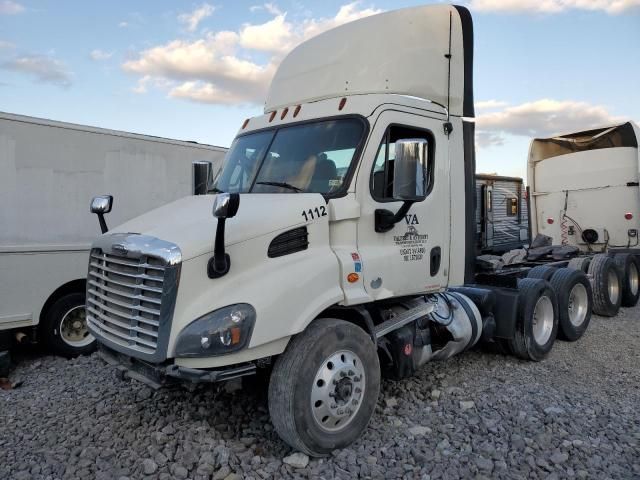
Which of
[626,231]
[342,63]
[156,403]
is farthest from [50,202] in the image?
[626,231]

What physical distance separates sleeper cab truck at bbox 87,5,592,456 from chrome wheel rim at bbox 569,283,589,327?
6.55 ft

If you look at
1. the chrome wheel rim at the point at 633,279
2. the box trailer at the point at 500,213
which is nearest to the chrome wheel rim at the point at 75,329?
the box trailer at the point at 500,213

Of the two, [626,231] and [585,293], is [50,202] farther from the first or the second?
[626,231]

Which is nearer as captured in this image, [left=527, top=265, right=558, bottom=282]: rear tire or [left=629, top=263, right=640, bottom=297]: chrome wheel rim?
[left=527, top=265, right=558, bottom=282]: rear tire

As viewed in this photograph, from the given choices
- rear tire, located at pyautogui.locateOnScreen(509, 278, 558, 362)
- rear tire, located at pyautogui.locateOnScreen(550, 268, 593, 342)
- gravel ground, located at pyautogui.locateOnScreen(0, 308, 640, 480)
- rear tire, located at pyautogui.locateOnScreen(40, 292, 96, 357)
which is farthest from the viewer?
rear tire, located at pyautogui.locateOnScreen(550, 268, 593, 342)

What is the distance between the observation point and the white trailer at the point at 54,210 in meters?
5.87

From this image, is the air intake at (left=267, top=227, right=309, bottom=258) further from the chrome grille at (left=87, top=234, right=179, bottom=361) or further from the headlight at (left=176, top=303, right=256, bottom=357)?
the chrome grille at (left=87, top=234, right=179, bottom=361)

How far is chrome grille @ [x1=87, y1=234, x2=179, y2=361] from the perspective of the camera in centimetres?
320

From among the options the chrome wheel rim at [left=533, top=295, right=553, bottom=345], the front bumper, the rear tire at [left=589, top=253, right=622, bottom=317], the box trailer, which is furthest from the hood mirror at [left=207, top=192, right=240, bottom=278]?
the box trailer

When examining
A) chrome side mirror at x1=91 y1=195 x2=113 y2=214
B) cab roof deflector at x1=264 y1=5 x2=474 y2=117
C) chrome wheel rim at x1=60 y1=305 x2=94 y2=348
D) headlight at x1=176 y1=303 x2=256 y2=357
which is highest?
cab roof deflector at x1=264 y1=5 x2=474 y2=117

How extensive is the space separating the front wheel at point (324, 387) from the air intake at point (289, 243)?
574 mm

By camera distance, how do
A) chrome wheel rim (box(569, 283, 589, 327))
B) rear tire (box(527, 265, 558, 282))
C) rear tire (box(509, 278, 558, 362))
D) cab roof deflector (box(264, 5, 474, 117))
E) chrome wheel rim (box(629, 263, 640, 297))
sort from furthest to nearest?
1. chrome wheel rim (box(629, 263, 640, 297))
2. chrome wheel rim (box(569, 283, 589, 327))
3. rear tire (box(527, 265, 558, 282))
4. rear tire (box(509, 278, 558, 362))
5. cab roof deflector (box(264, 5, 474, 117))

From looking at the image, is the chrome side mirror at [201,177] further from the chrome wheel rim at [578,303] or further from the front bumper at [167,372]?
the chrome wheel rim at [578,303]

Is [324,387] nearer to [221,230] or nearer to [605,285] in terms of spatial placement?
[221,230]
